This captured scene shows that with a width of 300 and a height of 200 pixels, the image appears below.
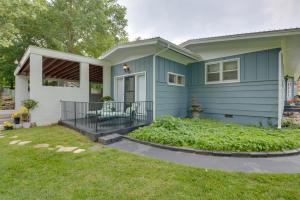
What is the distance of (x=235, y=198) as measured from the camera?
6.98 ft

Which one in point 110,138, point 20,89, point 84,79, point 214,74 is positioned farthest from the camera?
point 20,89

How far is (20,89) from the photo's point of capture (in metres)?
10.7

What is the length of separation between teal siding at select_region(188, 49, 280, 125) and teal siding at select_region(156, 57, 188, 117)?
0.99 meters

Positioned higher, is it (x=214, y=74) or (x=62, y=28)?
(x=62, y=28)

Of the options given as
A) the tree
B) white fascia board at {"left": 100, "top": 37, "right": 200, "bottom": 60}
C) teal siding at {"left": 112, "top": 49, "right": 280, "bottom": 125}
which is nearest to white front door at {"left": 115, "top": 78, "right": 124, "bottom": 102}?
teal siding at {"left": 112, "top": 49, "right": 280, "bottom": 125}

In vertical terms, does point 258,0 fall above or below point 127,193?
above

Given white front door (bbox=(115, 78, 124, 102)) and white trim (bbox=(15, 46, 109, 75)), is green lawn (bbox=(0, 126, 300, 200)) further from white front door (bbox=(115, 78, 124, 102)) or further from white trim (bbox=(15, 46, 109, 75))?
white front door (bbox=(115, 78, 124, 102))

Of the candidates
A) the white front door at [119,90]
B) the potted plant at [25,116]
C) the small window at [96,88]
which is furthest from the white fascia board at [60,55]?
the small window at [96,88]

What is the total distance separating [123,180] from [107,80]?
21.7 ft

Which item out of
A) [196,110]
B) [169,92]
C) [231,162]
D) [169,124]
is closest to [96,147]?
[169,124]

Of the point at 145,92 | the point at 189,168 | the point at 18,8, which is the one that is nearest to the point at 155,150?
the point at 189,168

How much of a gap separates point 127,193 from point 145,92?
4.88 meters

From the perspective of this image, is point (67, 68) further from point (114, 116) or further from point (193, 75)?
point (193, 75)

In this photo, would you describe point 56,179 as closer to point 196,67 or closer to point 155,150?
point 155,150
